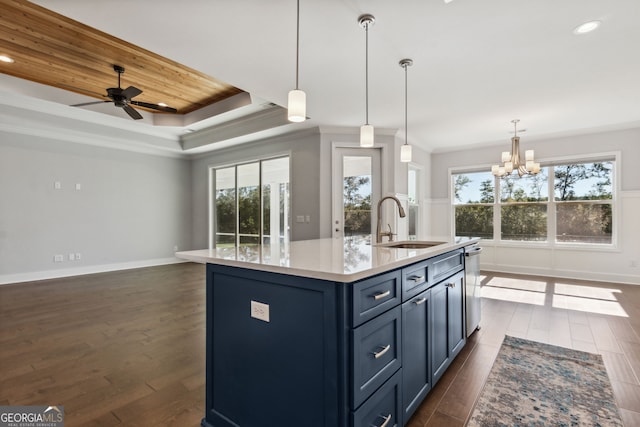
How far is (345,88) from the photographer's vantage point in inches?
145

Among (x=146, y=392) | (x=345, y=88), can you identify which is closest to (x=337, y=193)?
(x=345, y=88)

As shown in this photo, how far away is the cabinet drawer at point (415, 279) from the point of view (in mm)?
1622

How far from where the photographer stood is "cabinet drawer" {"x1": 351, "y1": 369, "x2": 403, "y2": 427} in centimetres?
126

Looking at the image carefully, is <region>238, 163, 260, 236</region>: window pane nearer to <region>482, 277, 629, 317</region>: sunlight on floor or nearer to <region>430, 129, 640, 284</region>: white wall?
<region>430, 129, 640, 284</region>: white wall

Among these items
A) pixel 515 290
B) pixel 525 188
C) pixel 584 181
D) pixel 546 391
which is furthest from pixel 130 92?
pixel 584 181

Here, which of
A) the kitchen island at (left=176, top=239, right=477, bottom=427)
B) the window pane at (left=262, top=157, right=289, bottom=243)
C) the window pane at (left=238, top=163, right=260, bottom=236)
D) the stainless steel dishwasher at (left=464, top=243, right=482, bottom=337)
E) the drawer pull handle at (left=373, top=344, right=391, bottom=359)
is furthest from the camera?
the window pane at (left=238, top=163, right=260, bottom=236)

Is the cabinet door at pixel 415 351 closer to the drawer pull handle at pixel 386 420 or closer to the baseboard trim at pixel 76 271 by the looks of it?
the drawer pull handle at pixel 386 420

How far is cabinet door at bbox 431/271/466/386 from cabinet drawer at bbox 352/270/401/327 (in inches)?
21.9

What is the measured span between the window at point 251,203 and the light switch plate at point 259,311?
4.51m

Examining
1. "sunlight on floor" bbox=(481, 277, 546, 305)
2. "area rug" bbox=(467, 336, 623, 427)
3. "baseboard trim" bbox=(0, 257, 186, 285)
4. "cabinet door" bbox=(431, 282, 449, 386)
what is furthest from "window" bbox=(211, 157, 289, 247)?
"area rug" bbox=(467, 336, 623, 427)

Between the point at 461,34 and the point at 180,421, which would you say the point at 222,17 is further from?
the point at 180,421

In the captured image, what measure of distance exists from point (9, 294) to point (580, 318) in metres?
7.28

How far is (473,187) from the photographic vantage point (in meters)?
6.66

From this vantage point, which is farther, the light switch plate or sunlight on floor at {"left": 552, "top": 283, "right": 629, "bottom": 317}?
sunlight on floor at {"left": 552, "top": 283, "right": 629, "bottom": 317}
